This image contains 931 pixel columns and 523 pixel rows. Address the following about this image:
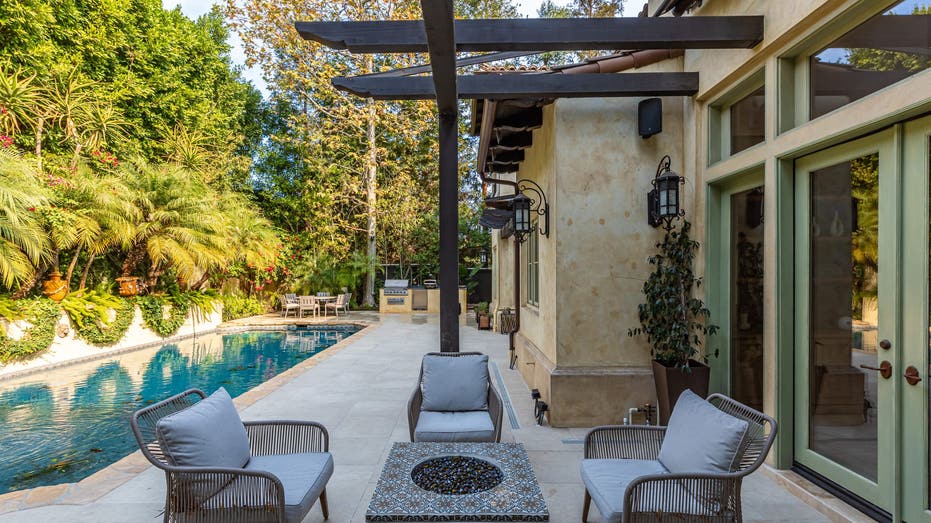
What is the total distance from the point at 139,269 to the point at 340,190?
7434 mm

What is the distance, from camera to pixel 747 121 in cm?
383

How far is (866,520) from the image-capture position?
104 inches

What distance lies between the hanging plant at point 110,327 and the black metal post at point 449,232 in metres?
8.07

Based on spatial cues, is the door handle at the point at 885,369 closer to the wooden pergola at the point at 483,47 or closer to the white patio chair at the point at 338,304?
the wooden pergola at the point at 483,47

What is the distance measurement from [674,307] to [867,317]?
148cm

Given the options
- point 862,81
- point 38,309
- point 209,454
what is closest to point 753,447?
point 862,81

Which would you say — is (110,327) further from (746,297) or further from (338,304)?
(746,297)

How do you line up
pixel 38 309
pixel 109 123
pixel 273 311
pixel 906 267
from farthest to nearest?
pixel 273 311, pixel 109 123, pixel 38 309, pixel 906 267

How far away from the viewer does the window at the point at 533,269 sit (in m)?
6.27

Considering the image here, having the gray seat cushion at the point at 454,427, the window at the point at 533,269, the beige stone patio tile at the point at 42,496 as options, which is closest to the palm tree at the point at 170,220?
the window at the point at 533,269

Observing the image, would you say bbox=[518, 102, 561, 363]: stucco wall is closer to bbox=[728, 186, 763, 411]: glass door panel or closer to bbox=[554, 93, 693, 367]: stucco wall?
bbox=[554, 93, 693, 367]: stucco wall

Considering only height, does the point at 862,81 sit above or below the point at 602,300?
above

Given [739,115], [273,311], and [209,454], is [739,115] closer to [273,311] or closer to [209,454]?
[209,454]

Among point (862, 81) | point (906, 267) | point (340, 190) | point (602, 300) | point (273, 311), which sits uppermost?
point (340, 190)
